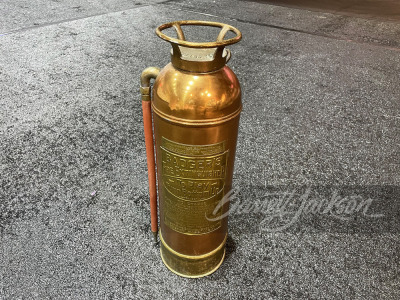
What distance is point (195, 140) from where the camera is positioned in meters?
0.97

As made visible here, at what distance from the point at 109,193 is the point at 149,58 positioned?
5.21 feet

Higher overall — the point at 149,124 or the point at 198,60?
the point at 198,60

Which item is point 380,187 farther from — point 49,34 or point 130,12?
point 130,12

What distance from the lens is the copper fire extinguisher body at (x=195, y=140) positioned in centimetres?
92

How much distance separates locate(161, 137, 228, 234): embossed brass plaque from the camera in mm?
1006

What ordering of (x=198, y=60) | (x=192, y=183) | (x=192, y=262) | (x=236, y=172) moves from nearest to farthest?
(x=198, y=60) < (x=192, y=183) < (x=192, y=262) < (x=236, y=172)

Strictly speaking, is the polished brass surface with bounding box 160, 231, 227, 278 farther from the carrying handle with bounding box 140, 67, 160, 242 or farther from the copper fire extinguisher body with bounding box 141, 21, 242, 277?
the carrying handle with bounding box 140, 67, 160, 242

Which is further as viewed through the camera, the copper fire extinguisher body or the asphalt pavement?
the asphalt pavement

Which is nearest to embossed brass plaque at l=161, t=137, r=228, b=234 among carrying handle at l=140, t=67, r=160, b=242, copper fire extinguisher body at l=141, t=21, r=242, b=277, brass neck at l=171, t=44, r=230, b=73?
copper fire extinguisher body at l=141, t=21, r=242, b=277

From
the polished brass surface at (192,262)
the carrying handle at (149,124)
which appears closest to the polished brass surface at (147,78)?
the carrying handle at (149,124)

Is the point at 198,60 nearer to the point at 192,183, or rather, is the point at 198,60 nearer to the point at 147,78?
the point at 147,78

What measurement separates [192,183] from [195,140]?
15 centimetres

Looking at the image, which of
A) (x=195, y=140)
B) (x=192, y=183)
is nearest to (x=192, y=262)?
(x=192, y=183)

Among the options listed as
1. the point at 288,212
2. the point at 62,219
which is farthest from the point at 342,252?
the point at 62,219
